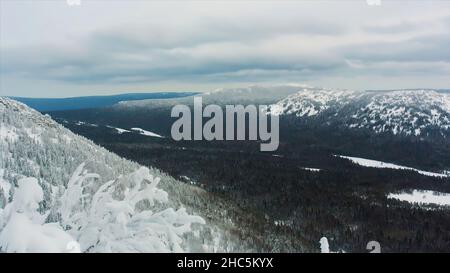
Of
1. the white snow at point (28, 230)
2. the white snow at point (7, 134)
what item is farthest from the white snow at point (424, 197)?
the white snow at point (28, 230)

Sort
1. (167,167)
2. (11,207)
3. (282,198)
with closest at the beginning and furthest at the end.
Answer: (11,207) < (282,198) < (167,167)

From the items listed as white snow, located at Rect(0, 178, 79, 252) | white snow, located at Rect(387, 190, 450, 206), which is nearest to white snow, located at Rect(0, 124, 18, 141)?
white snow, located at Rect(0, 178, 79, 252)

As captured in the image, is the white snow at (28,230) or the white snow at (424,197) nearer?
the white snow at (28,230)

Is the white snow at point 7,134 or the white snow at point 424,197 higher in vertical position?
the white snow at point 7,134

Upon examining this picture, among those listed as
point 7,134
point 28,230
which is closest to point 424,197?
point 7,134

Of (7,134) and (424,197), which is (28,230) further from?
(424,197)

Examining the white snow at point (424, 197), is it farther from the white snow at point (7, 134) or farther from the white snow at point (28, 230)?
the white snow at point (28, 230)

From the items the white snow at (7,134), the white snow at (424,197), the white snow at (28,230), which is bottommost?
the white snow at (424,197)

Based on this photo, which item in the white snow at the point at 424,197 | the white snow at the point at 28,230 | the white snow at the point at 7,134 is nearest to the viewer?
the white snow at the point at 28,230
